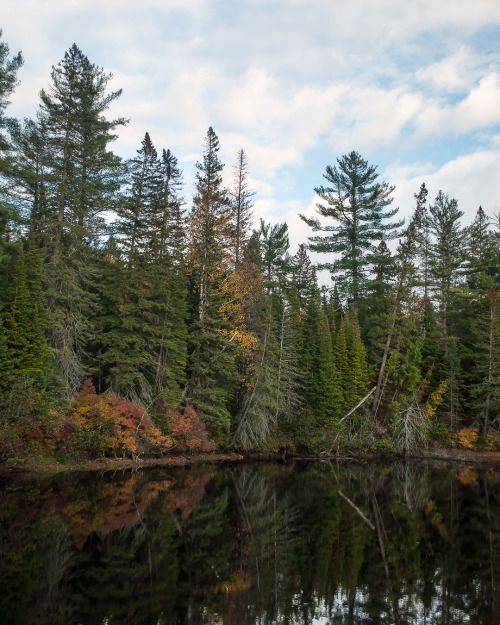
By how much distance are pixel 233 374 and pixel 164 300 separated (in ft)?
21.5

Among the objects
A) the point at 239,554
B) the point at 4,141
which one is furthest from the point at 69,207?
the point at 239,554

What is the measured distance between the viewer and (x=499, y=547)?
1304 centimetres

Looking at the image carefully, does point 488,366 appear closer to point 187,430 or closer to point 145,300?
point 187,430

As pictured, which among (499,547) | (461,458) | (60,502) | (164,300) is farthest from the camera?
(461,458)

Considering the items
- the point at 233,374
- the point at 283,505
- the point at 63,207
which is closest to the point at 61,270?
the point at 63,207

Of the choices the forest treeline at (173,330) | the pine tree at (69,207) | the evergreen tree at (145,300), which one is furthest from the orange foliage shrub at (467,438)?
the pine tree at (69,207)

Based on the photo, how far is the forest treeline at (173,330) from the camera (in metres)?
23.5

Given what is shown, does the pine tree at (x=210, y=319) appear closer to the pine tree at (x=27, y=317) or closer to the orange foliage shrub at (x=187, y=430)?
the orange foliage shrub at (x=187, y=430)

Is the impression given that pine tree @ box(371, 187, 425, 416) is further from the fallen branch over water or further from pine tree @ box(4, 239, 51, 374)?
pine tree @ box(4, 239, 51, 374)

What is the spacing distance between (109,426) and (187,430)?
488cm

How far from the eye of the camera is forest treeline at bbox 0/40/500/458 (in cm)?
2352

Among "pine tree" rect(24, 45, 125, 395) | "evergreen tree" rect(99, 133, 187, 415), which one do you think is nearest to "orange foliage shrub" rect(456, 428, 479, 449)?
"evergreen tree" rect(99, 133, 187, 415)

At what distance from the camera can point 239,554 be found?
1140 cm

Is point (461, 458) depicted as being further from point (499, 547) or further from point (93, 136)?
point (93, 136)
